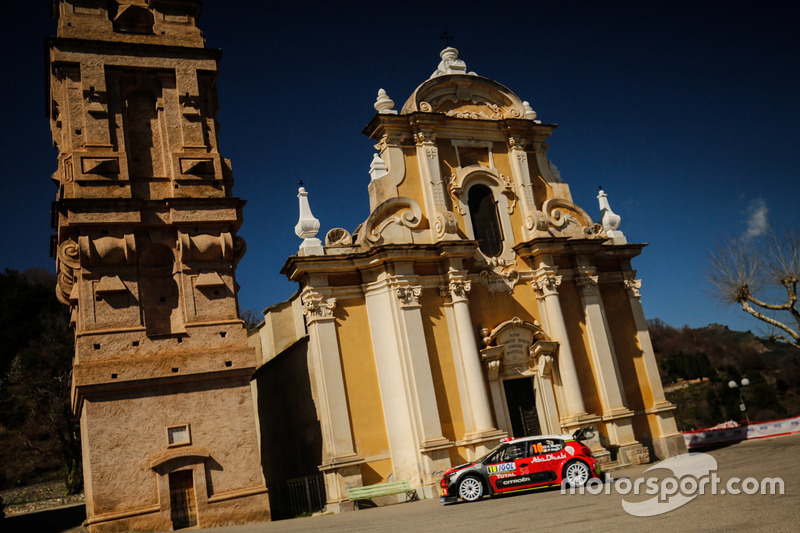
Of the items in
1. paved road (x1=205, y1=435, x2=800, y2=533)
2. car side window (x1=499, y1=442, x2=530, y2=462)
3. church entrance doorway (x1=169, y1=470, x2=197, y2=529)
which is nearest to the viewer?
paved road (x1=205, y1=435, x2=800, y2=533)

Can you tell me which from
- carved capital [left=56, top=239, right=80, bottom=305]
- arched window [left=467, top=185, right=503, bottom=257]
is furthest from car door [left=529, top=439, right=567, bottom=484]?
carved capital [left=56, top=239, right=80, bottom=305]

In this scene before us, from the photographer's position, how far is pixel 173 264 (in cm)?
1758

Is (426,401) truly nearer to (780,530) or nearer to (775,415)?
(780,530)

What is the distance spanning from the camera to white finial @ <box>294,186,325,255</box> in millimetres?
20047

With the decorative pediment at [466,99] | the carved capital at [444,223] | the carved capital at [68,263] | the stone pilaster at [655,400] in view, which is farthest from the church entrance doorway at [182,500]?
the stone pilaster at [655,400]

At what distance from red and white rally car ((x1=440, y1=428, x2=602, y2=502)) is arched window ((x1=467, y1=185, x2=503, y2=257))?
8.74 m

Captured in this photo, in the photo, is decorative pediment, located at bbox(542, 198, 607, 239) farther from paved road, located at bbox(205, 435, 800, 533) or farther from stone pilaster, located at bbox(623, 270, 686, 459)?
paved road, located at bbox(205, 435, 800, 533)

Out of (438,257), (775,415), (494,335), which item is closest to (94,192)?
(438,257)

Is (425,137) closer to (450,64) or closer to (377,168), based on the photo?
(377,168)

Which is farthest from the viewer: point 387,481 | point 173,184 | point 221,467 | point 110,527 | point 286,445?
point 286,445

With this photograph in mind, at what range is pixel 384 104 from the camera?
22.2m

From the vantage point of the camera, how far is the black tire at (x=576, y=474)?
1495cm

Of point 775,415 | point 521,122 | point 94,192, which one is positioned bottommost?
point 775,415

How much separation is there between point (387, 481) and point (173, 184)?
9.97m
